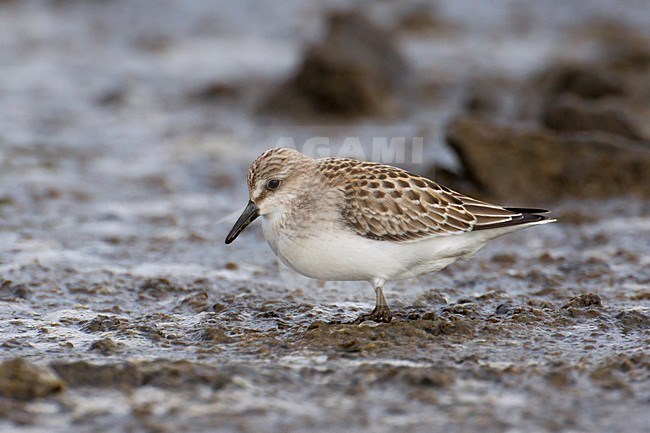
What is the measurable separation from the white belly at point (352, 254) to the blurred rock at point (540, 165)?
4.27 metres

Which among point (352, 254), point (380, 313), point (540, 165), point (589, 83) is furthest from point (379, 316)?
point (589, 83)

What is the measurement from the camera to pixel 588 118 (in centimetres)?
1274

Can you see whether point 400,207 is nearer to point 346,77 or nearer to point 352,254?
point 352,254

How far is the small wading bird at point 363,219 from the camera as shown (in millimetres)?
7059

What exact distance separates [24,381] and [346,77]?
10.4 metres

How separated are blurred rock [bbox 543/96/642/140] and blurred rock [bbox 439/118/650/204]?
73cm

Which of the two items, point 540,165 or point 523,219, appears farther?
point 540,165

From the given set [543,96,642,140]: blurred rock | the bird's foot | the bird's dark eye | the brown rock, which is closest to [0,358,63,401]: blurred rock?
the brown rock

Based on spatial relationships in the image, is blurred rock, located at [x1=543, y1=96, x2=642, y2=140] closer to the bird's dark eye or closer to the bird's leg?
the bird's leg

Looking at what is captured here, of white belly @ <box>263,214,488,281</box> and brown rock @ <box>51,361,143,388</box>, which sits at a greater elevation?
white belly @ <box>263,214,488,281</box>

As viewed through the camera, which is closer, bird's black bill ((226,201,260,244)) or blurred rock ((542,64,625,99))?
bird's black bill ((226,201,260,244))

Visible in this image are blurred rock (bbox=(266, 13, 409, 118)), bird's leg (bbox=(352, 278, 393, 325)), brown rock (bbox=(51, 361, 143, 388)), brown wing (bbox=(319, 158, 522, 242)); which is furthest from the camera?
blurred rock (bbox=(266, 13, 409, 118))

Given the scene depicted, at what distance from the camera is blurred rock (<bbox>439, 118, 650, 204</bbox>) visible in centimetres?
1160

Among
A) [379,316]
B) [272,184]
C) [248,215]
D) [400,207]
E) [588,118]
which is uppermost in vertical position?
[588,118]
